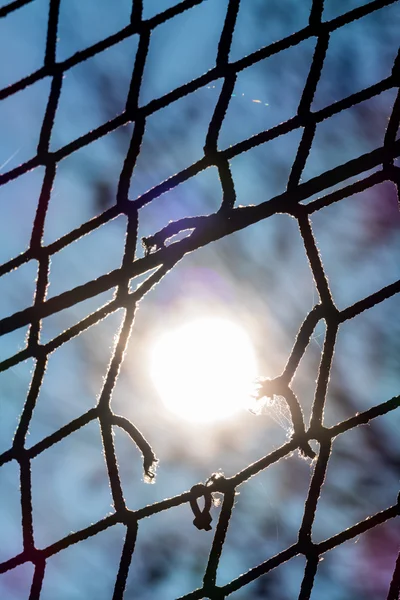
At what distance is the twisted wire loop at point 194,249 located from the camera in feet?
3.34

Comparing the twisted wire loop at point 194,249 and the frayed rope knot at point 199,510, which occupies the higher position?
the twisted wire loop at point 194,249

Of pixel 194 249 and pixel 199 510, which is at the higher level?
pixel 194 249

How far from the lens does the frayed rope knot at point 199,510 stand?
1030mm

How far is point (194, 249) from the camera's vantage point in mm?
1058

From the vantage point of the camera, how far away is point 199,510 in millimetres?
1045

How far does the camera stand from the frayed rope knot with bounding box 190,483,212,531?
1030 millimetres

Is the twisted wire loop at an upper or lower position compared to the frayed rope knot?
upper

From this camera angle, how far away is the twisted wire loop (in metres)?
1.02

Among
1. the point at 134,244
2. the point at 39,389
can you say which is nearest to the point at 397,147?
A: the point at 134,244

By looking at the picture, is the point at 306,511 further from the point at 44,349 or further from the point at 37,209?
the point at 37,209

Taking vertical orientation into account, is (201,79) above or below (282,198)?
above

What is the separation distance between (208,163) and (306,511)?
1.96 ft

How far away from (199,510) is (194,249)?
1.40 feet

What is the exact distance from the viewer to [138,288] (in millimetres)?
1080
